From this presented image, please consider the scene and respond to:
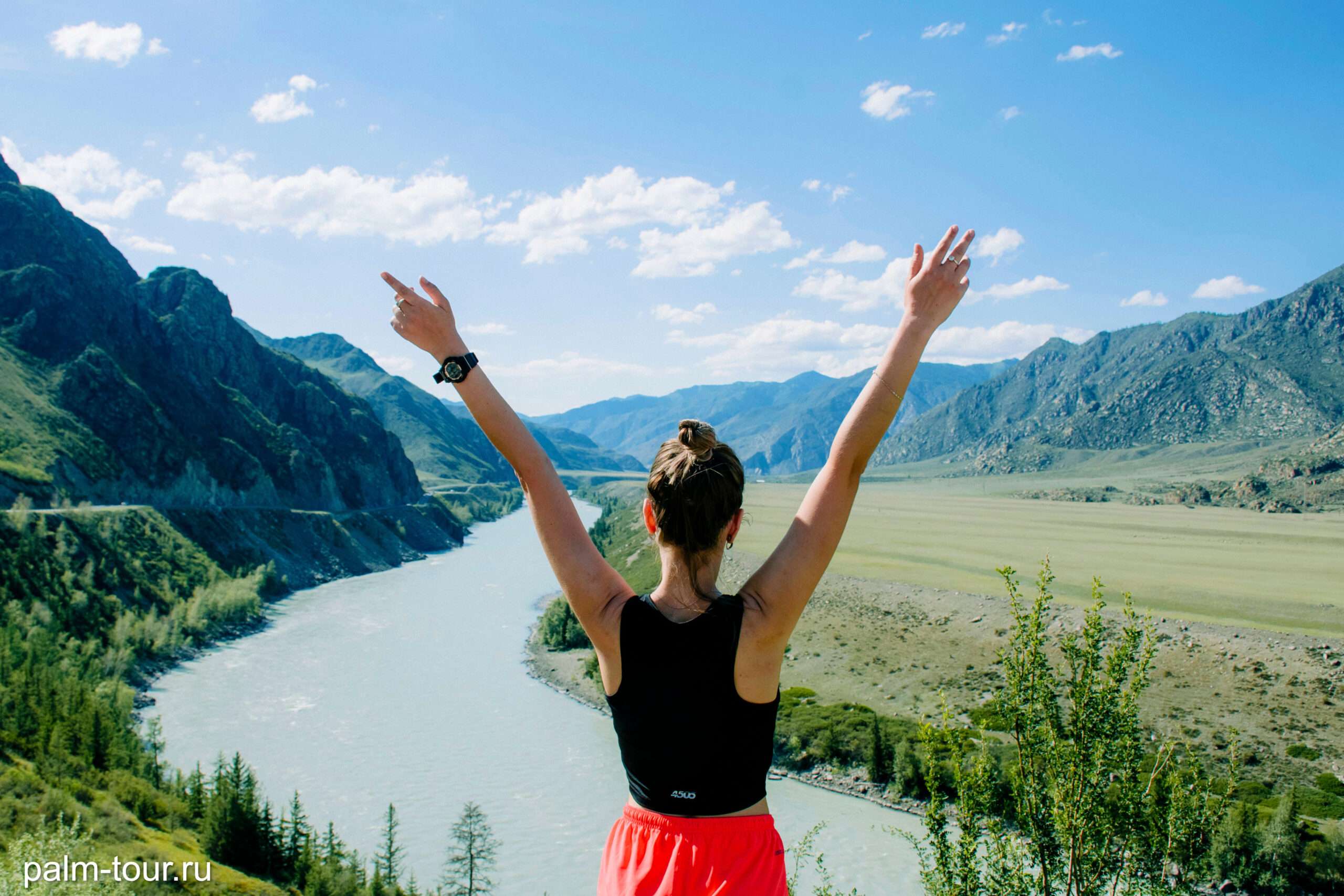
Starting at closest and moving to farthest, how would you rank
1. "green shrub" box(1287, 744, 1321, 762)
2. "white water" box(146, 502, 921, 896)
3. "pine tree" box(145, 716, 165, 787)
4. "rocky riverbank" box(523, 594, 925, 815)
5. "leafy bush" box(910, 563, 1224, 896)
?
"leafy bush" box(910, 563, 1224, 896)
"white water" box(146, 502, 921, 896)
"pine tree" box(145, 716, 165, 787)
"green shrub" box(1287, 744, 1321, 762)
"rocky riverbank" box(523, 594, 925, 815)

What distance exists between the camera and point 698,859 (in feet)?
6.97

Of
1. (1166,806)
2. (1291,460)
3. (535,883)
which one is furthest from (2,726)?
(1291,460)

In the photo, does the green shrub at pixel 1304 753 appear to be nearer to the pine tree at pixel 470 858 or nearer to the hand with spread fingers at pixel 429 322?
the pine tree at pixel 470 858

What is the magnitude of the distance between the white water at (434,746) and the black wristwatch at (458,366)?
30.1 meters

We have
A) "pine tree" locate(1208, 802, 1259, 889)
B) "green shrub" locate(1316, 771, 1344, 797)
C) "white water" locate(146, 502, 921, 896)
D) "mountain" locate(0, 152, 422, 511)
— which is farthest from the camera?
"mountain" locate(0, 152, 422, 511)

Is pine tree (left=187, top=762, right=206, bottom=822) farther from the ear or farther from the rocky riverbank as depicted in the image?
the ear

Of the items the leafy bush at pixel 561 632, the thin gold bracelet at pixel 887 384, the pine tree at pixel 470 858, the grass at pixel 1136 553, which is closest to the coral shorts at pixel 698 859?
the thin gold bracelet at pixel 887 384

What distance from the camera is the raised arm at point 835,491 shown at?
6.81 ft

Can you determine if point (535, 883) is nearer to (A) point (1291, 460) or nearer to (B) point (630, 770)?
(B) point (630, 770)

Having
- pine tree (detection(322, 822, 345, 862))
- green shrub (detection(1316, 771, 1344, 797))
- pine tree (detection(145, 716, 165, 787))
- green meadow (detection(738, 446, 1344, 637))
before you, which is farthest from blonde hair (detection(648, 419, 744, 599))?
green meadow (detection(738, 446, 1344, 637))

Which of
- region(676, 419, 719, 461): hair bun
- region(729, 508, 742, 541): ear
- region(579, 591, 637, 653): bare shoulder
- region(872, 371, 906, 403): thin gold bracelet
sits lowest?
region(579, 591, 637, 653): bare shoulder

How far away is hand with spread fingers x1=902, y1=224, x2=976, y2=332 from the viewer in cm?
239

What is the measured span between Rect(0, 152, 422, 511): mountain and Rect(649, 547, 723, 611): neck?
282 ft

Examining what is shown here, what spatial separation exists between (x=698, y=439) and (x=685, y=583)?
41cm
